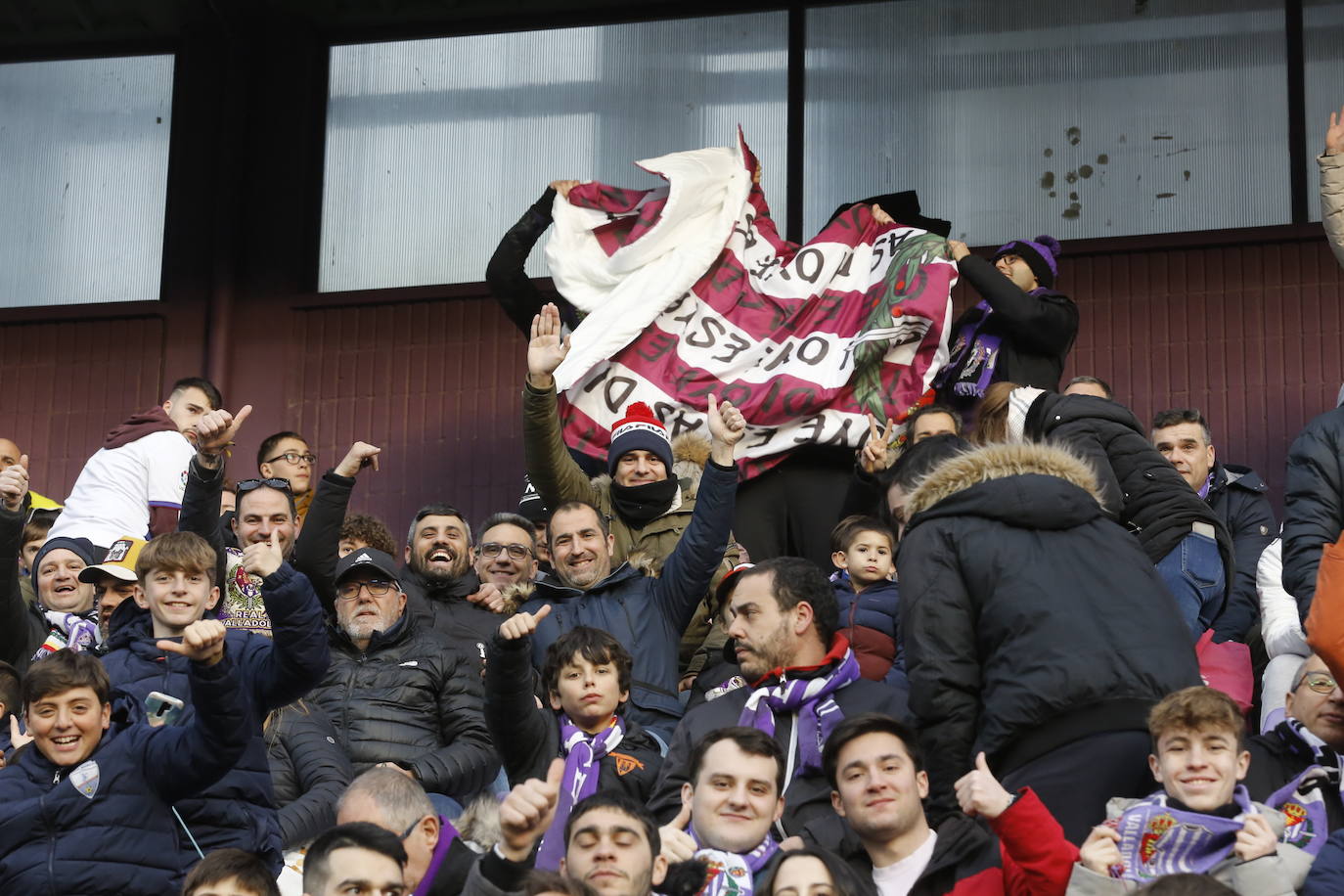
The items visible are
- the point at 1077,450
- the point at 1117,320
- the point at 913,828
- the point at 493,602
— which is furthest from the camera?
the point at 1117,320

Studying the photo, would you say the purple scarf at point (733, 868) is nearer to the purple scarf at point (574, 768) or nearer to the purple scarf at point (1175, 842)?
the purple scarf at point (574, 768)

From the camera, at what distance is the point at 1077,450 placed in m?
8.00

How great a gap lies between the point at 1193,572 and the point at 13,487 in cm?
461

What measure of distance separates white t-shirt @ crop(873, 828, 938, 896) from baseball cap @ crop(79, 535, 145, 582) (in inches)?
134

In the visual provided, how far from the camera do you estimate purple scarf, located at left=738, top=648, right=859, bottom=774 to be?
6.87 metres

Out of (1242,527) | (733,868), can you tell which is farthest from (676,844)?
(1242,527)

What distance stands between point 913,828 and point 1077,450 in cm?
222

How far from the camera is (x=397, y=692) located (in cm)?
846

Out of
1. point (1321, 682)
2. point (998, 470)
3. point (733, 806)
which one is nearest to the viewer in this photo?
point (733, 806)

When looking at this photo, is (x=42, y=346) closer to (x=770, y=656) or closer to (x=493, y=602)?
(x=493, y=602)

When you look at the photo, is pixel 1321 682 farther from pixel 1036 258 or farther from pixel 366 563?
pixel 1036 258

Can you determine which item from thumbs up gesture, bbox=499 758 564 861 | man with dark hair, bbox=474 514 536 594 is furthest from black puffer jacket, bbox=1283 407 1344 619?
man with dark hair, bbox=474 514 536 594

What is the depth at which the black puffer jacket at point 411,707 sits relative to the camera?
324 inches

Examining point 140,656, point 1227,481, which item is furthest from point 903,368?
point 140,656
